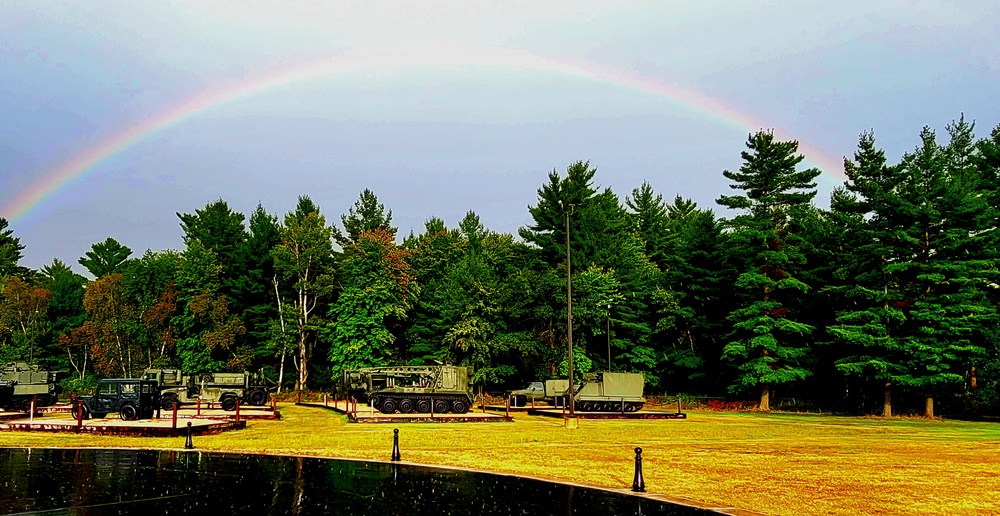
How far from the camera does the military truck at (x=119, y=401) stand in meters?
29.7

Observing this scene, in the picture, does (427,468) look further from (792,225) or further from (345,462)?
(792,225)

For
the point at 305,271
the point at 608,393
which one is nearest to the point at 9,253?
the point at 305,271

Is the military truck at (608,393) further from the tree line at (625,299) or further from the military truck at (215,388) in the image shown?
the military truck at (215,388)

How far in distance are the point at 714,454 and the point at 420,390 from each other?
18.7 meters

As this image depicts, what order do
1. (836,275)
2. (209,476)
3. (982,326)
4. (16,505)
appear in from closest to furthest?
(16,505)
(209,476)
(982,326)
(836,275)

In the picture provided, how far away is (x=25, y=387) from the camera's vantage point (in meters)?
38.2

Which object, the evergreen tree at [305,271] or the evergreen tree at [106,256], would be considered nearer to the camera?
the evergreen tree at [305,271]

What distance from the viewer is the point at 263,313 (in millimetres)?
61625

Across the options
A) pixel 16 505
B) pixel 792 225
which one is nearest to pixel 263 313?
pixel 792 225

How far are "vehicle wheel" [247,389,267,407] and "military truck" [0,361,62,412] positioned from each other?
400 inches

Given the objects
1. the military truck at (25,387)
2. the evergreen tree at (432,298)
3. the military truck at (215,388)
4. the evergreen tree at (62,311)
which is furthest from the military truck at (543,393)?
the evergreen tree at (62,311)

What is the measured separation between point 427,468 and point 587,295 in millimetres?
35442

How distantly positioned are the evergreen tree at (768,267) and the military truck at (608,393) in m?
9.92

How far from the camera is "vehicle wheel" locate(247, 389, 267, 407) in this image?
41997 mm
